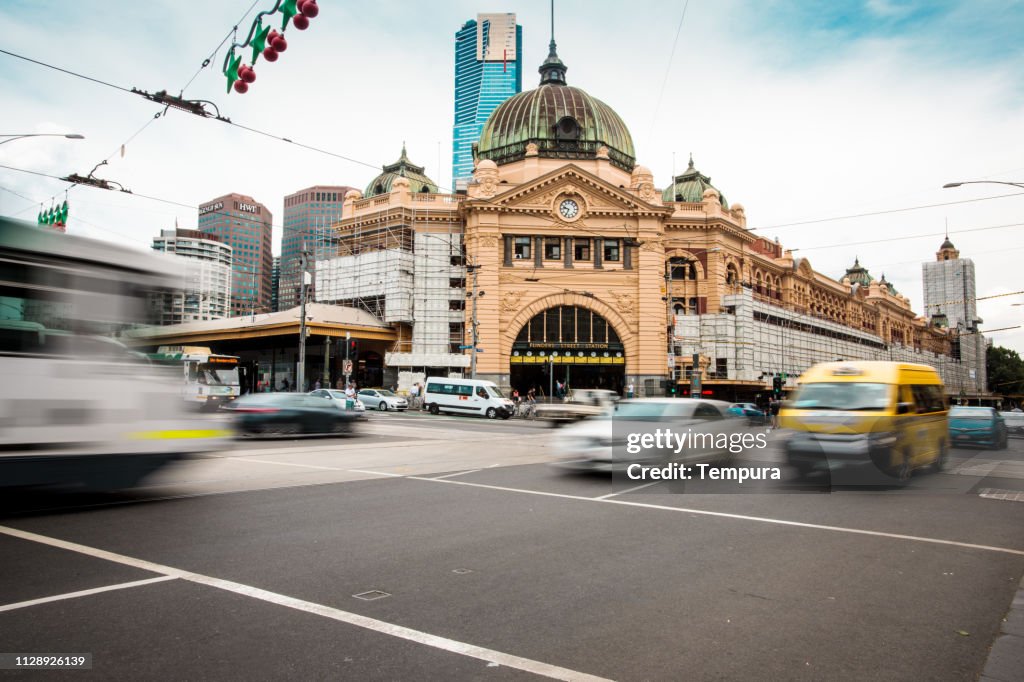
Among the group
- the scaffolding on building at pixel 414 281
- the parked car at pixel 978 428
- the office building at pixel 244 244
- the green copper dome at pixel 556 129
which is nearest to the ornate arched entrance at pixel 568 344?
the scaffolding on building at pixel 414 281

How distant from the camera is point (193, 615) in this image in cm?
478

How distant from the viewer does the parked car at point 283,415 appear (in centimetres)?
1938

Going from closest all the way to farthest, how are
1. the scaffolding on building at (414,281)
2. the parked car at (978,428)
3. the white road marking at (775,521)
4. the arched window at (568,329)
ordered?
the white road marking at (775,521), the parked car at (978,428), the arched window at (568,329), the scaffolding on building at (414,281)

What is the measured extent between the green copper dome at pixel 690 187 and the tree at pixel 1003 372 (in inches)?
3152

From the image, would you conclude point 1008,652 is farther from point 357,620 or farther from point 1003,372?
point 1003,372

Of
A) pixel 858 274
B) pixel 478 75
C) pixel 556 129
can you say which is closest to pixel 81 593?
pixel 556 129

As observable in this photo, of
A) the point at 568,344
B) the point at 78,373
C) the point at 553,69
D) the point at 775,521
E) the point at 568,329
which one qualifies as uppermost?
the point at 553,69

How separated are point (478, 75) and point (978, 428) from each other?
161592 millimetres

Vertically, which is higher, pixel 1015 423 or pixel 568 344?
pixel 568 344

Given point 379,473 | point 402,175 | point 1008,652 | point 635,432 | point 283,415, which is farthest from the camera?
point 402,175

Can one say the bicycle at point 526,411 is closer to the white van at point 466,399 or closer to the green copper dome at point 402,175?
the white van at point 466,399

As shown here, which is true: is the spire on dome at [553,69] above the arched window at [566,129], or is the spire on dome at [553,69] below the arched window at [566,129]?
above

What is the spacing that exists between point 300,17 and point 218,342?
48766 mm

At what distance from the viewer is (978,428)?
20.2m
